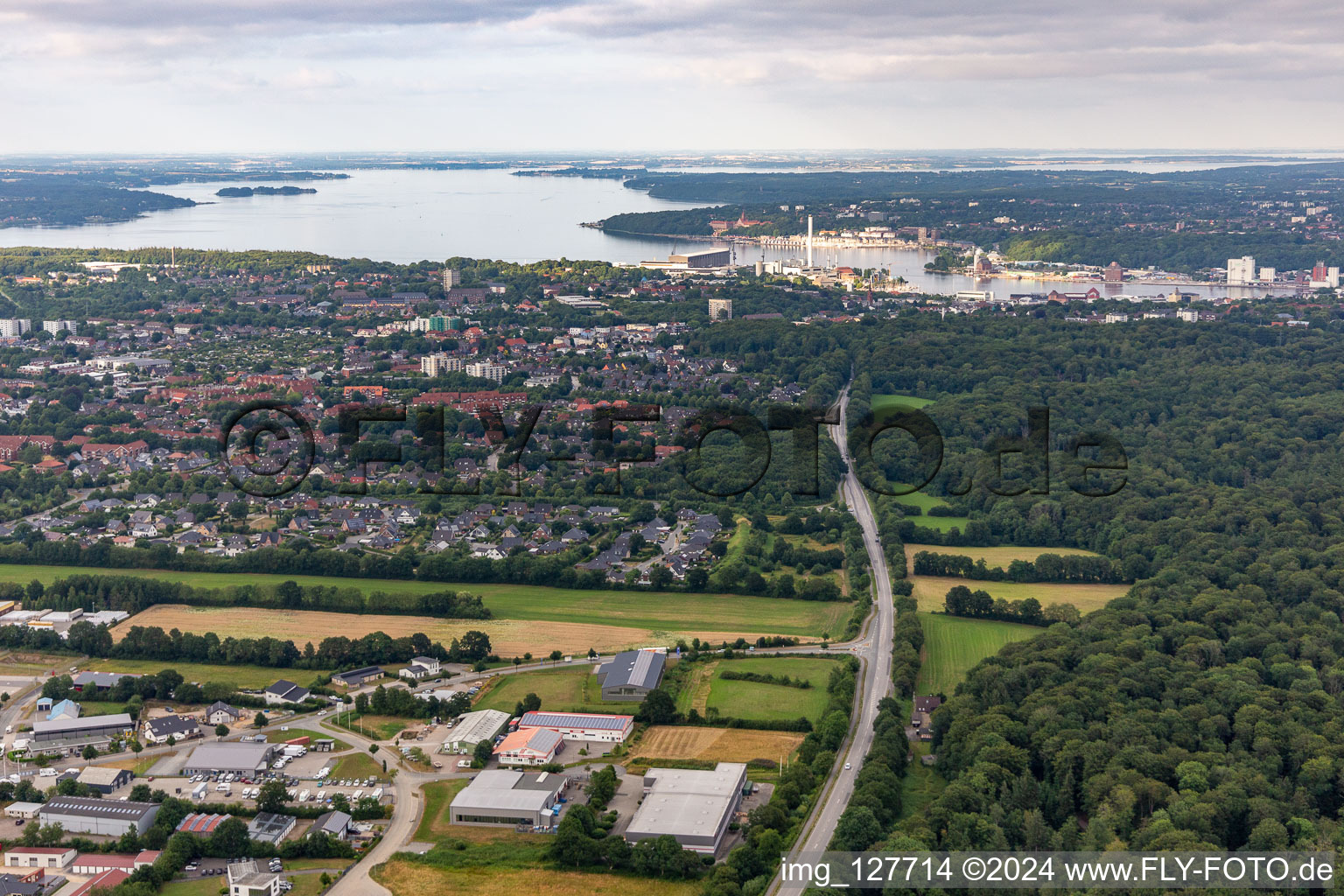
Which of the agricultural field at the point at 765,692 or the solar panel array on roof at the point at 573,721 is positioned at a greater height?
the solar panel array on roof at the point at 573,721

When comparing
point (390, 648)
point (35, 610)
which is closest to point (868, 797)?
point (390, 648)

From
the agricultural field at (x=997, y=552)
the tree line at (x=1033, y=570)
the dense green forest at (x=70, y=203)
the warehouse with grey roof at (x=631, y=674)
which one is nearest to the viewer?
the warehouse with grey roof at (x=631, y=674)

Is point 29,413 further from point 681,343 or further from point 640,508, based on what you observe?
point 681,343

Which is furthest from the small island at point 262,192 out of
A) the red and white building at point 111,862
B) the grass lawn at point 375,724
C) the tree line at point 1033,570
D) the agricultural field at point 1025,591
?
the red and white building at point 111,862

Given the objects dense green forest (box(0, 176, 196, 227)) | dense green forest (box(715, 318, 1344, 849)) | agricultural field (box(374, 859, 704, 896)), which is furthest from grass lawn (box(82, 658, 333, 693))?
dense green forest (box(0, 176, 196, 227))

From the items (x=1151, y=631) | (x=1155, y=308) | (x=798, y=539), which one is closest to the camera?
(x=1151, y=631)

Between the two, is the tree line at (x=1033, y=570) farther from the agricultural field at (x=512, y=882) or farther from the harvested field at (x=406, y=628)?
the agricultural field at (x=512, y=882)
